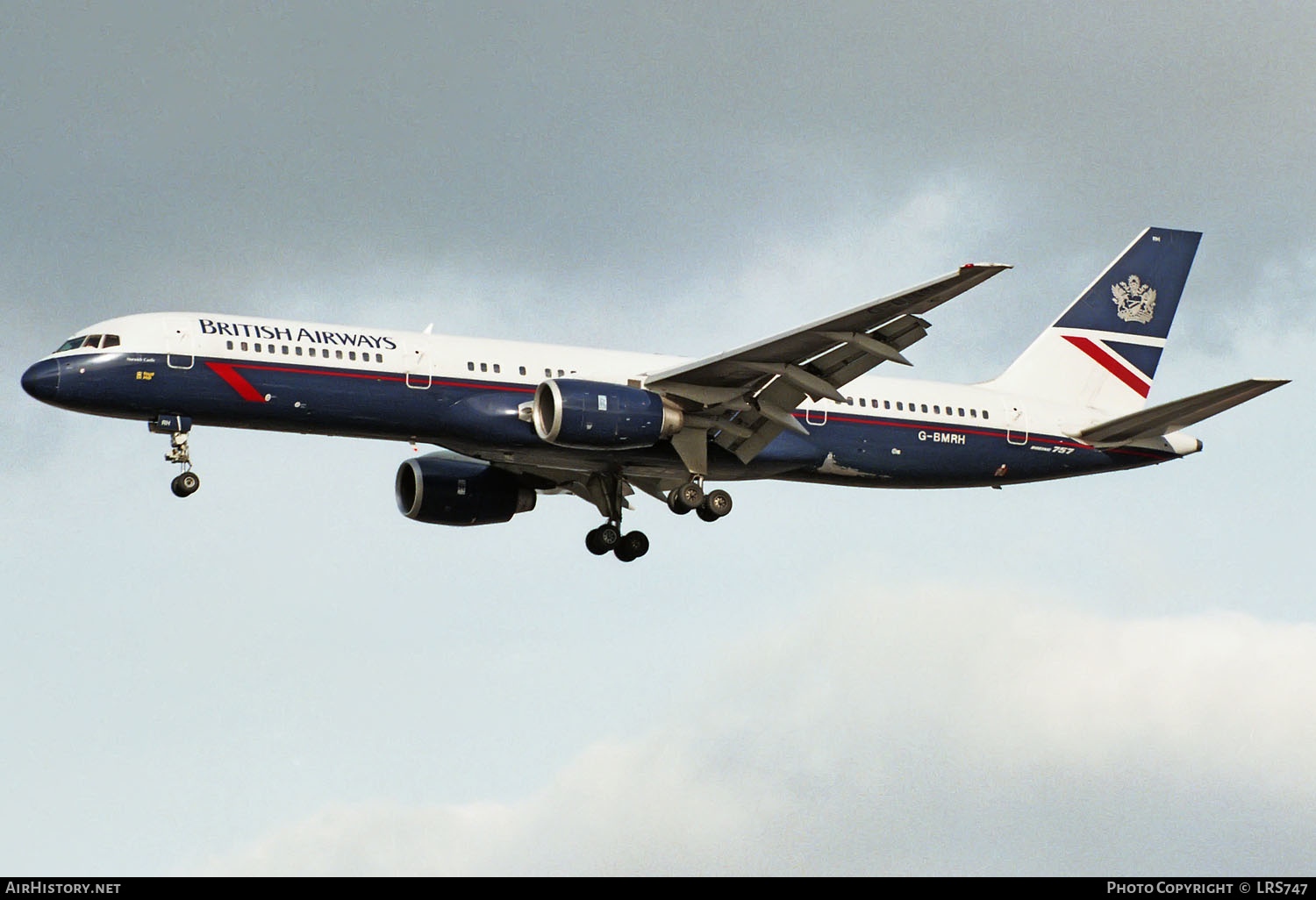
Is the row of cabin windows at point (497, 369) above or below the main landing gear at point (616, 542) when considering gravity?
above

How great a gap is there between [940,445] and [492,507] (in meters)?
12.2

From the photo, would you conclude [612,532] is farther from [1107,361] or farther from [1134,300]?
[1134,300]

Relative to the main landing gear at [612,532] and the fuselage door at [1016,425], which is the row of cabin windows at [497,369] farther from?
the fuselage door at [1016,425]

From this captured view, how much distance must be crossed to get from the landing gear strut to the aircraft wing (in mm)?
4610

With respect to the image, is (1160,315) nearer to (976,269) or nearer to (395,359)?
(976,269)

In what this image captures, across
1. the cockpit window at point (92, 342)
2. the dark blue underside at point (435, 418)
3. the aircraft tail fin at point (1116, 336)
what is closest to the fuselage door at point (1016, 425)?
the dark blue underside at point (435, 418)

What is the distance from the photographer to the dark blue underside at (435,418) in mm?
42406

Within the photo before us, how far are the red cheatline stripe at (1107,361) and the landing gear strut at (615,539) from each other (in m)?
14.1

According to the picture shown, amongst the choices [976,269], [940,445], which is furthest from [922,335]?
[940,445]

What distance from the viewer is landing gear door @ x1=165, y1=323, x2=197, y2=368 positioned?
140 ft

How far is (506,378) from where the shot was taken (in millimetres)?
→ 44938

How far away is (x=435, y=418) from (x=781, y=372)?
26.8ft
